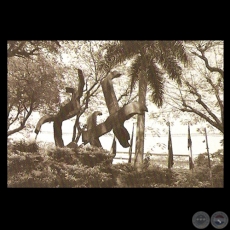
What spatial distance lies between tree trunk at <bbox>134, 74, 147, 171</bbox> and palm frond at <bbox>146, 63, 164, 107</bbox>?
0.22 ft

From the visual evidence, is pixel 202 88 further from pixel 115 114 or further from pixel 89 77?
pixel 89 77

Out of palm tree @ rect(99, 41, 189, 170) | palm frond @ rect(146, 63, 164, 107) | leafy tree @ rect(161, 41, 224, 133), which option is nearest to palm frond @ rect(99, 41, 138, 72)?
palm tree @ rect(99, 41, 189, 170)

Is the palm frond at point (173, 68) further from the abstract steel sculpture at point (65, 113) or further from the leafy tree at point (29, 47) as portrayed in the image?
the leafy tree at point (29, 47)

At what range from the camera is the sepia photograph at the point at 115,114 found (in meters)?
3.23

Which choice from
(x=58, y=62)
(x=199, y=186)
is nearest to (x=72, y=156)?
(x=58, y=62)

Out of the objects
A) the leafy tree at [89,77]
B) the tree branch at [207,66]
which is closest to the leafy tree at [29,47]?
the leafy tree at [89,77]

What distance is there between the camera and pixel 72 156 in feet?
10.7
